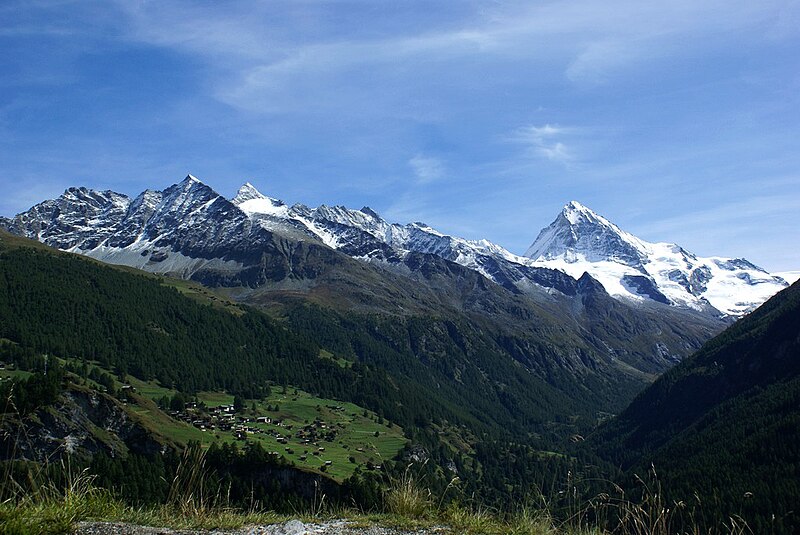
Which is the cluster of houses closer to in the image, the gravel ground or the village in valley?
the village in valley

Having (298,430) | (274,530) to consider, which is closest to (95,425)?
(298,430)

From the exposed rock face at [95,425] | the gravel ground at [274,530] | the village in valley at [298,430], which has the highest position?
the gravel ground at [274,530]

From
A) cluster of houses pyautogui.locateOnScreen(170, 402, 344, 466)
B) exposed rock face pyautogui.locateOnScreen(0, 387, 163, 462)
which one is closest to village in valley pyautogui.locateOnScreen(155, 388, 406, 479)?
cluster of houses pyautogui.locateOnScreen(170, 402, 344, 466)

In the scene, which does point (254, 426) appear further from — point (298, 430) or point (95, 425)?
point (95, 425)

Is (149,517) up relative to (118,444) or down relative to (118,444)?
up

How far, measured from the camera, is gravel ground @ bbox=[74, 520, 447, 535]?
868 cm

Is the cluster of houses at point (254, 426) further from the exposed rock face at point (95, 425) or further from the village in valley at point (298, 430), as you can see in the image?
the exposed rock face at point (95, 425)

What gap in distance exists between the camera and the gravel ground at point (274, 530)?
8.68 m

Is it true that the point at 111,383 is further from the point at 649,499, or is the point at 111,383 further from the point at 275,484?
the point at 649,499

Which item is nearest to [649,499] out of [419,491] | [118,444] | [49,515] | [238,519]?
[419,491]

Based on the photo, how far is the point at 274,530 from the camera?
31.6ft

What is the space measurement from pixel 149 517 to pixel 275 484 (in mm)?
96140

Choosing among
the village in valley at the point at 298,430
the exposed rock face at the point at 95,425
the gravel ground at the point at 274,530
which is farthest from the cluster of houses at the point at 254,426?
the gravel ground at the point at 274,530

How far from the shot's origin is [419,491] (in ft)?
39.3
